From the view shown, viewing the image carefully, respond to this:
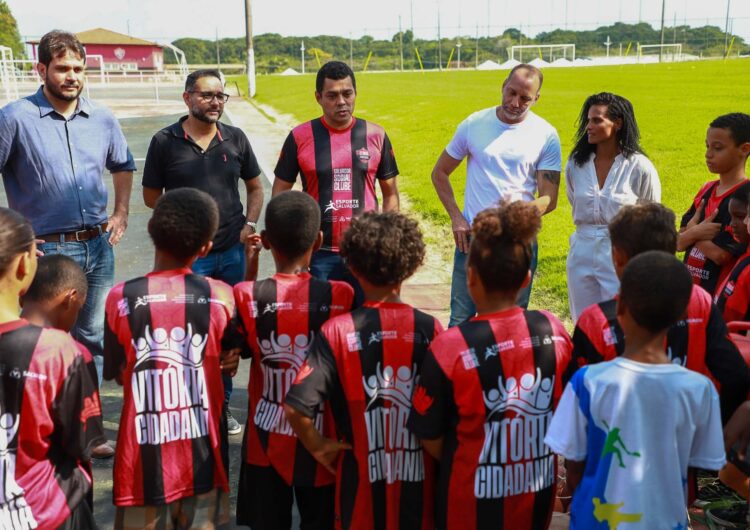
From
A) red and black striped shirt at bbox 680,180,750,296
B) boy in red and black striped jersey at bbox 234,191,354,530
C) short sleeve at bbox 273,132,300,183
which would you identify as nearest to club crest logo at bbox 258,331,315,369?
boy in red and black striped jersey at bbox 234,191,354,530

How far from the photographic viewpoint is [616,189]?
4.73m

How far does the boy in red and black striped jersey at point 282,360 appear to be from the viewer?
3199 millimetres

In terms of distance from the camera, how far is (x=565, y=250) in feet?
29.9

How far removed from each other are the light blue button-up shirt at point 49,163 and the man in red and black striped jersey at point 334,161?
3.82ft

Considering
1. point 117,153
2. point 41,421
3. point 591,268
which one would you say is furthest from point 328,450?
point 117,153

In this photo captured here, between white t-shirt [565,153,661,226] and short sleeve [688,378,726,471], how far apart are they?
7.62 feet

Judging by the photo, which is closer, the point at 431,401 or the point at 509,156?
the point at 431,401

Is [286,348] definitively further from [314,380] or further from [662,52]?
[662,52]

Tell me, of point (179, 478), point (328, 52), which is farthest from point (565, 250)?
point (328, 52)

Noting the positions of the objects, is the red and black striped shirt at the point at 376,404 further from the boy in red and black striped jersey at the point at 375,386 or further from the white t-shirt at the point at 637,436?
the white t-shirt at the point at 637,436

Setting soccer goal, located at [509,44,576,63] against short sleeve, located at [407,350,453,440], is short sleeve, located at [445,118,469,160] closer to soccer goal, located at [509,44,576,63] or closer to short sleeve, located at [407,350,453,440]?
short sleeve, located at [407,350,453,440]

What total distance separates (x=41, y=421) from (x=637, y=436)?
2.03 metres

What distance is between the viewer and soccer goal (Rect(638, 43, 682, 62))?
8142cm

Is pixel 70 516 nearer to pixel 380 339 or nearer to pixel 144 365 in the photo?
pixel 144 365
